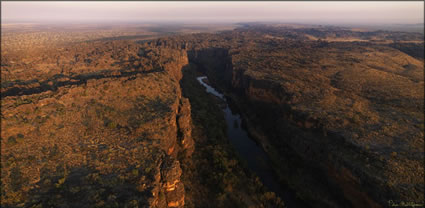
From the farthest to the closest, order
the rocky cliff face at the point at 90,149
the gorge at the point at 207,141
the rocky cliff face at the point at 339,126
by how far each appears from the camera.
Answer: the rocky cliff face at the point at 339,126
the gorge at the point at 207,141
the rocky cliff face at the point at 90,149

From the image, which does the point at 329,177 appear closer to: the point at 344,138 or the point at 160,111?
the point at 344,138

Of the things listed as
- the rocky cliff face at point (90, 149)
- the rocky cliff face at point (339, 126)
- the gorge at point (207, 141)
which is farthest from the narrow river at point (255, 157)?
the rocky cliff face at point (90, 149)

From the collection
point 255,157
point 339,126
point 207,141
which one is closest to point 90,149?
point 207,141

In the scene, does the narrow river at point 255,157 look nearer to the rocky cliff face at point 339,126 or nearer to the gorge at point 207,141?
the gorge at point 207,141

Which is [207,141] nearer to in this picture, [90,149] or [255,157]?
[255,157]

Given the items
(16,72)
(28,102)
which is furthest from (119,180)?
(16,72)

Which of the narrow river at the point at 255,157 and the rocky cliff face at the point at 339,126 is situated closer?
the rocky cliff face at the point at 339,126

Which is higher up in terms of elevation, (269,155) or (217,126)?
(217,126)

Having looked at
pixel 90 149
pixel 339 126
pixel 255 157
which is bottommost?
pixel 255 157
